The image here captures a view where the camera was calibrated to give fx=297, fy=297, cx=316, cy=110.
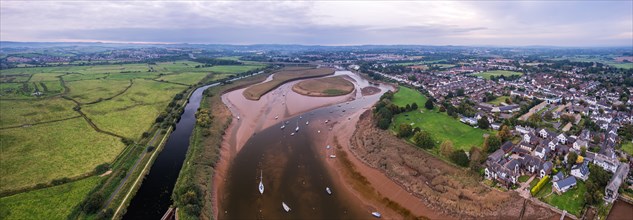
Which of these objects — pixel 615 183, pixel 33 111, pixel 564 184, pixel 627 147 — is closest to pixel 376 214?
pixel 564 184

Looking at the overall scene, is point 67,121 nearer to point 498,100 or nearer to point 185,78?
point 185,78

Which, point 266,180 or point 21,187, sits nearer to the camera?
point 21,187

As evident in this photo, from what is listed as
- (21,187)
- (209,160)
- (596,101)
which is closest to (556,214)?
→ (209,160)

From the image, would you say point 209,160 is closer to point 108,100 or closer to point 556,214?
point 556,214

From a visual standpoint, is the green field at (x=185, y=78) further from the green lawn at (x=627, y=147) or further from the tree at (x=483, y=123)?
the green lawn at (x=627, y=147)

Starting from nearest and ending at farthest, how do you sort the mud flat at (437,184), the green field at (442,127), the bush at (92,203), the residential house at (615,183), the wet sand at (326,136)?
the bush at (92,203), the mud flat at (437,184), the residential house at (615,183), the wet sand at (326,136), the green field at (442,127)

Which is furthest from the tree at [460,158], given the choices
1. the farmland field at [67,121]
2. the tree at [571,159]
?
the farmland field at [67,121]
